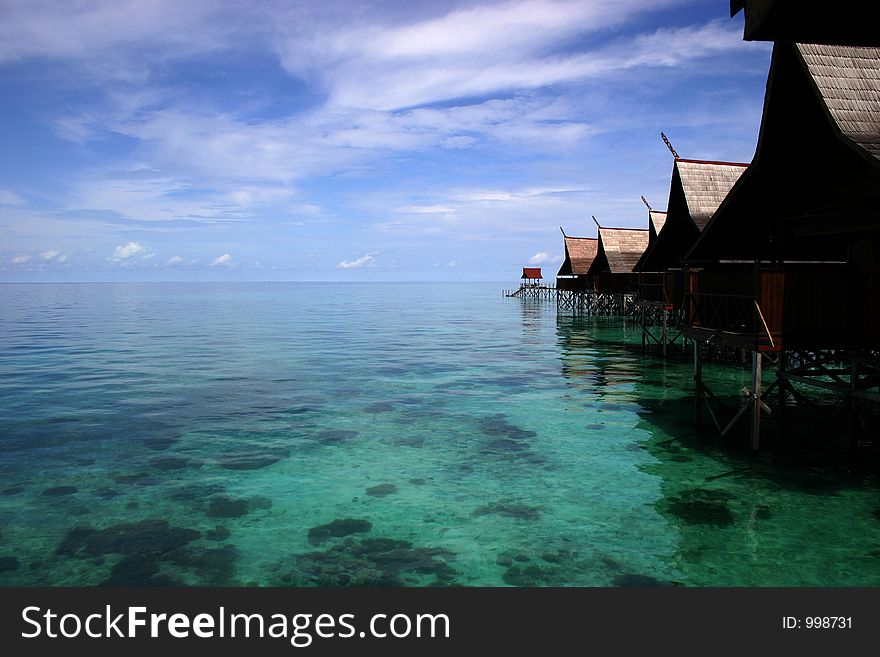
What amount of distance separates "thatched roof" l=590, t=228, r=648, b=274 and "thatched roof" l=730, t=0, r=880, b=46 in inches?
1332

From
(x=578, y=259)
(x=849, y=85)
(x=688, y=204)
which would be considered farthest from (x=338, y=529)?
(x=578, y=259)

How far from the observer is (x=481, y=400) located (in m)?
16.7

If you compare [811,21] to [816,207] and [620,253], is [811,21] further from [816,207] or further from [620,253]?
[620,253]

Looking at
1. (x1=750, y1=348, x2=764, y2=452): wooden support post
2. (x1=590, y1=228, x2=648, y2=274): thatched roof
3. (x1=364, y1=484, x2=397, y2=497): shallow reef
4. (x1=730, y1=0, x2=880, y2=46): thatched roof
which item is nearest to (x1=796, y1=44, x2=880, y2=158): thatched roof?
(x1=730, y1=0, x2=880, y2=46): thatched roof

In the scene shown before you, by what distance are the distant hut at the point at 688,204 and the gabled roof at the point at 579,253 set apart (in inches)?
1144

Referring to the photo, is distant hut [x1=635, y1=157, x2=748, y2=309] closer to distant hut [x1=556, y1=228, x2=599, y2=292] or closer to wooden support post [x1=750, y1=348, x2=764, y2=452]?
wooden support post [x1=750, y1=348, x2=764, y2=452]

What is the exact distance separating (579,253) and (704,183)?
32.7 metres

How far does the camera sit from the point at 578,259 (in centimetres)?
5162

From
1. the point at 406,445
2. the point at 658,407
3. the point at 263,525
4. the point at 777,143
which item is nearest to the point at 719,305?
the point at 777,143

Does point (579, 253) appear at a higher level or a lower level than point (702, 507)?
higher

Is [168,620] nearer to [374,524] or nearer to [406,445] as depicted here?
[374,524]

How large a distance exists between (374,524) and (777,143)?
9175 mm

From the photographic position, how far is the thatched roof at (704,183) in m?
19.0

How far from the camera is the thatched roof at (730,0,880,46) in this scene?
6.07m
